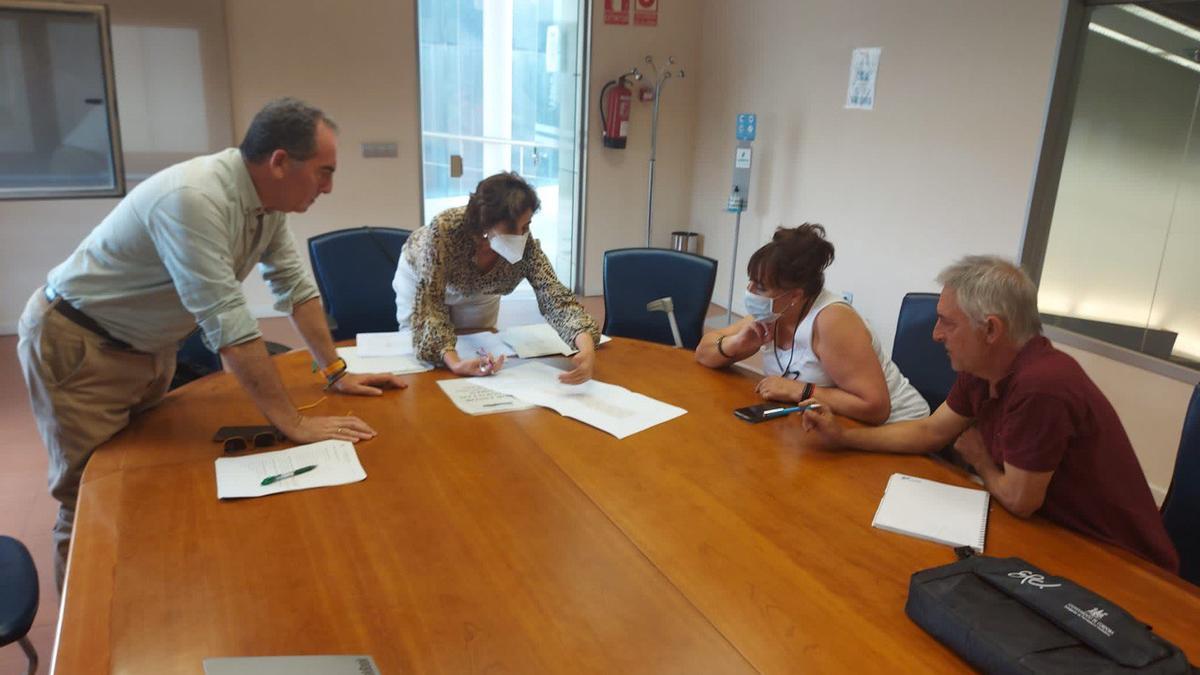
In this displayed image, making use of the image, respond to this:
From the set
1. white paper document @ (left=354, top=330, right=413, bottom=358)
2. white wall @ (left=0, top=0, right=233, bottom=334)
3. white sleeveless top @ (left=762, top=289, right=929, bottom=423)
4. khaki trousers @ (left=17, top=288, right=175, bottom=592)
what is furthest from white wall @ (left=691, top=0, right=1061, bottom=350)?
khaki trousers @ (left=17, top=288, right=175, bottom=592)

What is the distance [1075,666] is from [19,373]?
187 inches

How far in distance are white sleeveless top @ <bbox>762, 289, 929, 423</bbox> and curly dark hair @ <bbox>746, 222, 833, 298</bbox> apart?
0.07 metres

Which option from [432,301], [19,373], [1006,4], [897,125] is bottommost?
[19,373]

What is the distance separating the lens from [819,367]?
2.21 metres

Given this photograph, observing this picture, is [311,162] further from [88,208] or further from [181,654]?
[88,208]

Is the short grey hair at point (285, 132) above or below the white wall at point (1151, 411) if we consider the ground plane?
above

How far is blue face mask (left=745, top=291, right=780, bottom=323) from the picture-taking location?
7.27ft

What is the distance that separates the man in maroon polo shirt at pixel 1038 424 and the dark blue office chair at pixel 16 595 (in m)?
1.94

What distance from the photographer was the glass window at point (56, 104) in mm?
4254

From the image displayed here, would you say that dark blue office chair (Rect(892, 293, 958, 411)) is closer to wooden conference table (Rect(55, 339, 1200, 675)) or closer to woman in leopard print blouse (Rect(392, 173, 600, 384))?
wooden conference table (Rect(55, 339, 1200, 675))

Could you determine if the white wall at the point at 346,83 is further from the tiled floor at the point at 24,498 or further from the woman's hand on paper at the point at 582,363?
the woman's hand on paper at the point at 582,363

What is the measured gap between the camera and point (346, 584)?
129 centimetres

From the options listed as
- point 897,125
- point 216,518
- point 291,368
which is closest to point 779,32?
point 897,125

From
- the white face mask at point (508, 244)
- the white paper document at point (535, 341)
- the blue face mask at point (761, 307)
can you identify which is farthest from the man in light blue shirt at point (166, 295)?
the blue face mask at point (761, 307)
